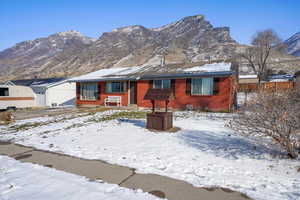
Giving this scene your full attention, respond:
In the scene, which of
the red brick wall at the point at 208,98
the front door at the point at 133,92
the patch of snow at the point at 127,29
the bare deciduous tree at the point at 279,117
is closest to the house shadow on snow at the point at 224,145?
the bare deciduous tree at the point at 279,117

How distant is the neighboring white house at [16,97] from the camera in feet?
62.1

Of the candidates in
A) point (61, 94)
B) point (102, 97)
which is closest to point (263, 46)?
point (102, 97)

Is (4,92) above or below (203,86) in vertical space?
below

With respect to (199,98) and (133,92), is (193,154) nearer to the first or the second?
(199,98)

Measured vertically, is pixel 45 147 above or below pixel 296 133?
below

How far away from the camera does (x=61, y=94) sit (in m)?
22.3

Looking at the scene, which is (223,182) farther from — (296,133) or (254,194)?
(296,133)

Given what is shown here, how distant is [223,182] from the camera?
3092 millimetres

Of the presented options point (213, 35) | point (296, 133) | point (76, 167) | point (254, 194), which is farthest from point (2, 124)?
point (213, 35)

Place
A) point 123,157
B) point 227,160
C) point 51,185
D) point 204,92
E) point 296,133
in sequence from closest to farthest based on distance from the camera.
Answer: point 51,185 < point 296,133 < point 227,160 < point 123,157 < point 204,92

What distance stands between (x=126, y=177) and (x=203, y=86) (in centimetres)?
983

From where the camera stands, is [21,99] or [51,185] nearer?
[51,185]

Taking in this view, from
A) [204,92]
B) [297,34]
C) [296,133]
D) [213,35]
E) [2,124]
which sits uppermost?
[297,34]

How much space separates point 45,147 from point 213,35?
9661 centimetres
